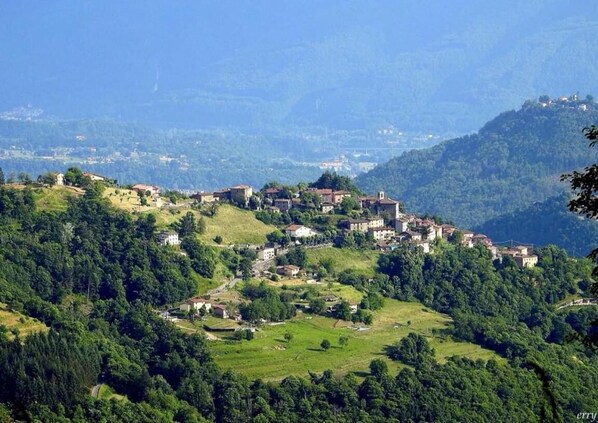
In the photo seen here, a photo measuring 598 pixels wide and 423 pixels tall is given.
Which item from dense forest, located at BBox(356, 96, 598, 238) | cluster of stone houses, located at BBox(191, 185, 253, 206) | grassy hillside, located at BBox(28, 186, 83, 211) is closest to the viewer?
grassy hillside, located at BBox(28, 186, 83, 211)

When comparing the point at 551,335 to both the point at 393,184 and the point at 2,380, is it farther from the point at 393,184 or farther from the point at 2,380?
the point at 393,184

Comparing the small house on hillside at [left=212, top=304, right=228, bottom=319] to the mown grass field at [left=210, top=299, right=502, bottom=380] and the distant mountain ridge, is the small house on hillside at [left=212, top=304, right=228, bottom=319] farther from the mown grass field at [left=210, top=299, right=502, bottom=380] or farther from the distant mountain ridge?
the distant mountain ridge

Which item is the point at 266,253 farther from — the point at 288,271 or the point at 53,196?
the point at 53,196

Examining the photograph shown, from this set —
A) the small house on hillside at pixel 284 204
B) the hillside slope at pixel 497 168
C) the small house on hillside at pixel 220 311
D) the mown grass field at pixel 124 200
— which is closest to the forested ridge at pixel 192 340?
the mown grass field at pixel 124 200

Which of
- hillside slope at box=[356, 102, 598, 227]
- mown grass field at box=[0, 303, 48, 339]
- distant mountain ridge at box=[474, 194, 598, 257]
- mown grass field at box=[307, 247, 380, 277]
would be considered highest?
hillside slope at box=[356, 102, 598, 227]

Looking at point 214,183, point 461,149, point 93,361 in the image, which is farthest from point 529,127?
point 93,361

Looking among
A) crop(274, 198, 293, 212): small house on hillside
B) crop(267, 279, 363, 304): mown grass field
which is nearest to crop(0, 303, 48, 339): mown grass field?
crop(267, 279, 363, 304): mown grass field

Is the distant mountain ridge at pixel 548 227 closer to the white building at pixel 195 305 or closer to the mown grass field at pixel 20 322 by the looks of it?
the white building at pixel 195 305
